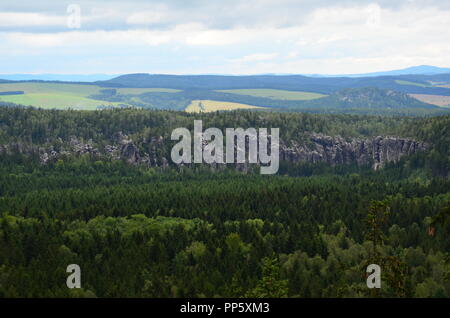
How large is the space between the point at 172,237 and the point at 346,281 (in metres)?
56.6

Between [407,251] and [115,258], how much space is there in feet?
234

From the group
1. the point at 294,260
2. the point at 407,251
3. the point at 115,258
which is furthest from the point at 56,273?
the point at 407,251

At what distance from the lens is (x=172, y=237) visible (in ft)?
608

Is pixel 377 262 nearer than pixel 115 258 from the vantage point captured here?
Yes

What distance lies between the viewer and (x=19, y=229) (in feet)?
634
